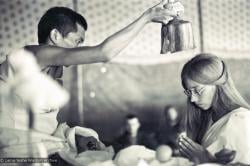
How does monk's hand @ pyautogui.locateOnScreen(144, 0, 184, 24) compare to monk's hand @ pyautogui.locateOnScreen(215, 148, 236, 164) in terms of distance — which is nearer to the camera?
monk's hand @ pyautogui.locateOnScreen(215, 148, 236, 164)

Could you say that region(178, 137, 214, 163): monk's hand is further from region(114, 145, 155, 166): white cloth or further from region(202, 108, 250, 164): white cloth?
region(114, 145, 155, 166): white cloth

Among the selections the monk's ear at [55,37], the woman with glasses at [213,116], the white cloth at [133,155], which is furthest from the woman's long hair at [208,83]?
the monk's ear at [55,37]

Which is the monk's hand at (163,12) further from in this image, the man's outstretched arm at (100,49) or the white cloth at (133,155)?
the white cloth at (133,155)

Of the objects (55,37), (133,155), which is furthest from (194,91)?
(55,37)

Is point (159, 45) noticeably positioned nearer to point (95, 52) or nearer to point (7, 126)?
point (95, 52)

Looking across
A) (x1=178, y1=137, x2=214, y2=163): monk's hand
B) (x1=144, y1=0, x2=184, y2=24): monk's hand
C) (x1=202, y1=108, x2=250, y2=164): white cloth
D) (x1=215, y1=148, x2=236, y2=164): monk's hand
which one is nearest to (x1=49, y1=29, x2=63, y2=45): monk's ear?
(x1=144, y1=0, x2=184, y2=24): monk's hand

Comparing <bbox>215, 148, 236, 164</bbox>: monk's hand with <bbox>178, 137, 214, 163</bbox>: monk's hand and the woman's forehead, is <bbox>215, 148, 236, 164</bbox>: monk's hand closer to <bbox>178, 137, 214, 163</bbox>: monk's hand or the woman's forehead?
<bbox>178, 137, 214, 163</bbox>: monk's hand

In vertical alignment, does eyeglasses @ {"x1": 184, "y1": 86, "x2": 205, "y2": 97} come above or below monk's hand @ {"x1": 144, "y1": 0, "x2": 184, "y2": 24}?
below

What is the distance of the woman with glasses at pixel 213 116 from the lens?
97.3 inches

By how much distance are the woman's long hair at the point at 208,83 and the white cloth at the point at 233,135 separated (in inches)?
1.7

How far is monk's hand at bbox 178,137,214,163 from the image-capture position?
8.13 feet

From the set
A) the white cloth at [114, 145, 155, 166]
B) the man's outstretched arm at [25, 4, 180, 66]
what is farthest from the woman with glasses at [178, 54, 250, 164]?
the man's outstretched arm at [25, 4, 180, 66]

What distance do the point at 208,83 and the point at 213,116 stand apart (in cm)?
20

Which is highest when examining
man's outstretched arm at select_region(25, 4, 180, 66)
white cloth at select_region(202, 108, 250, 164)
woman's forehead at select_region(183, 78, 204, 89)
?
man's outstretched arm at select_region(25, 4, 180, 66)
